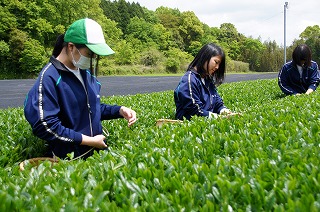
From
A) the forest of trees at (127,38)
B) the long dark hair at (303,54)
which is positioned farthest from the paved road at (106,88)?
the forest of trees at (127,38)

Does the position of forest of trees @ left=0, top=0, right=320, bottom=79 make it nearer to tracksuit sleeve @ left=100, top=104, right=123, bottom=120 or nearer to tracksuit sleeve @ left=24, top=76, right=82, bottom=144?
tracksuit sleeve @ left=100, top=104, right=123, bottom=120

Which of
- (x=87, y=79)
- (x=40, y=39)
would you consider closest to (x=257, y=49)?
(x=40, y=39)

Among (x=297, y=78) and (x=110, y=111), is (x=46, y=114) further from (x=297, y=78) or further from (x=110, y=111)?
(x=297, y=78)

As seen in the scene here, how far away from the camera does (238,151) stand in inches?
94.3

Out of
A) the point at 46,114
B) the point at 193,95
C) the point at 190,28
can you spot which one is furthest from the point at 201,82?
the point at 190,28

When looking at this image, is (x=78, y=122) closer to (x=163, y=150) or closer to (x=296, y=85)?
(x=163, y=150)

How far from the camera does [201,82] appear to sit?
14.7 feet

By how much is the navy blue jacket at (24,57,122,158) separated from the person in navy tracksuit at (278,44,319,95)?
4.61m

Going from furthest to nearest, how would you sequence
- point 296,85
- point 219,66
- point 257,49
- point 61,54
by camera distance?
point 257,49
point 296,85
point 219,66
point 61,54

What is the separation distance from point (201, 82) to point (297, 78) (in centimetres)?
333

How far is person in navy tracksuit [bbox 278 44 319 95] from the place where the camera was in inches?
259

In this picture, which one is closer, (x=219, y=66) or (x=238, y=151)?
(x=238, y=151)

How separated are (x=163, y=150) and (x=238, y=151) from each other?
19.9 inches

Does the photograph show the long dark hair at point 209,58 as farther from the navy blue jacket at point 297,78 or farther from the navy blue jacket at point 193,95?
the navy blue jacket at point 297,78
